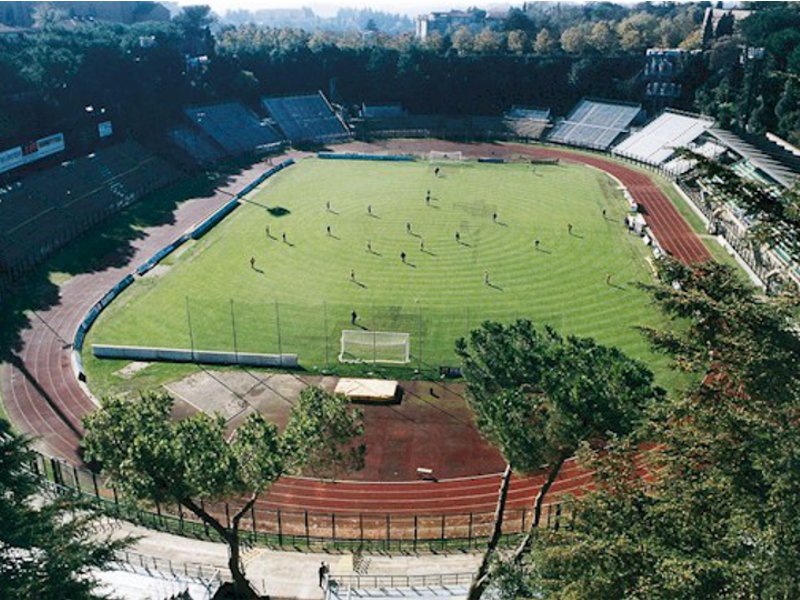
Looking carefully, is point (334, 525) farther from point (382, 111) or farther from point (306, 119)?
point (382, 111)

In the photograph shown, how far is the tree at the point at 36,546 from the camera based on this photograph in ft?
52.7

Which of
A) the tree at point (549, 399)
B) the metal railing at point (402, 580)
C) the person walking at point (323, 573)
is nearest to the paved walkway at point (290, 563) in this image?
the person walking at point (323, 573)

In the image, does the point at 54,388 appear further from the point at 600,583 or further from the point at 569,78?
the point at 569,78

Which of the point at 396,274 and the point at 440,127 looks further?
the point at 440,127

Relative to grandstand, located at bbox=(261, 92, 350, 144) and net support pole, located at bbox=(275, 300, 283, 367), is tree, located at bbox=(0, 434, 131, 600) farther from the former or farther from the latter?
grandstand, located at bbox=(261, 92, 350, 144)

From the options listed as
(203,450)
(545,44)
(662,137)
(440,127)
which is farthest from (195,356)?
(545,44)

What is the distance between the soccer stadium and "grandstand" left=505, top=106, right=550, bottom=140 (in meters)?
0.88

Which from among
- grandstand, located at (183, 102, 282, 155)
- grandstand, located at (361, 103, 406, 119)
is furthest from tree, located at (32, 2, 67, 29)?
grandstand, located at (361, 103, 406, 119)

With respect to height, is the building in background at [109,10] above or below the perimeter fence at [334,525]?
above

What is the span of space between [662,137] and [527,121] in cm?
2528

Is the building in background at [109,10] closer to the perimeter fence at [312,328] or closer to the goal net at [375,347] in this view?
the perimeter fence at [312,328]

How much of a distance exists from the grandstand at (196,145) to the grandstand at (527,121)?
46212mm

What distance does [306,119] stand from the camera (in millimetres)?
114000

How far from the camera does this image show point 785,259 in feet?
186
